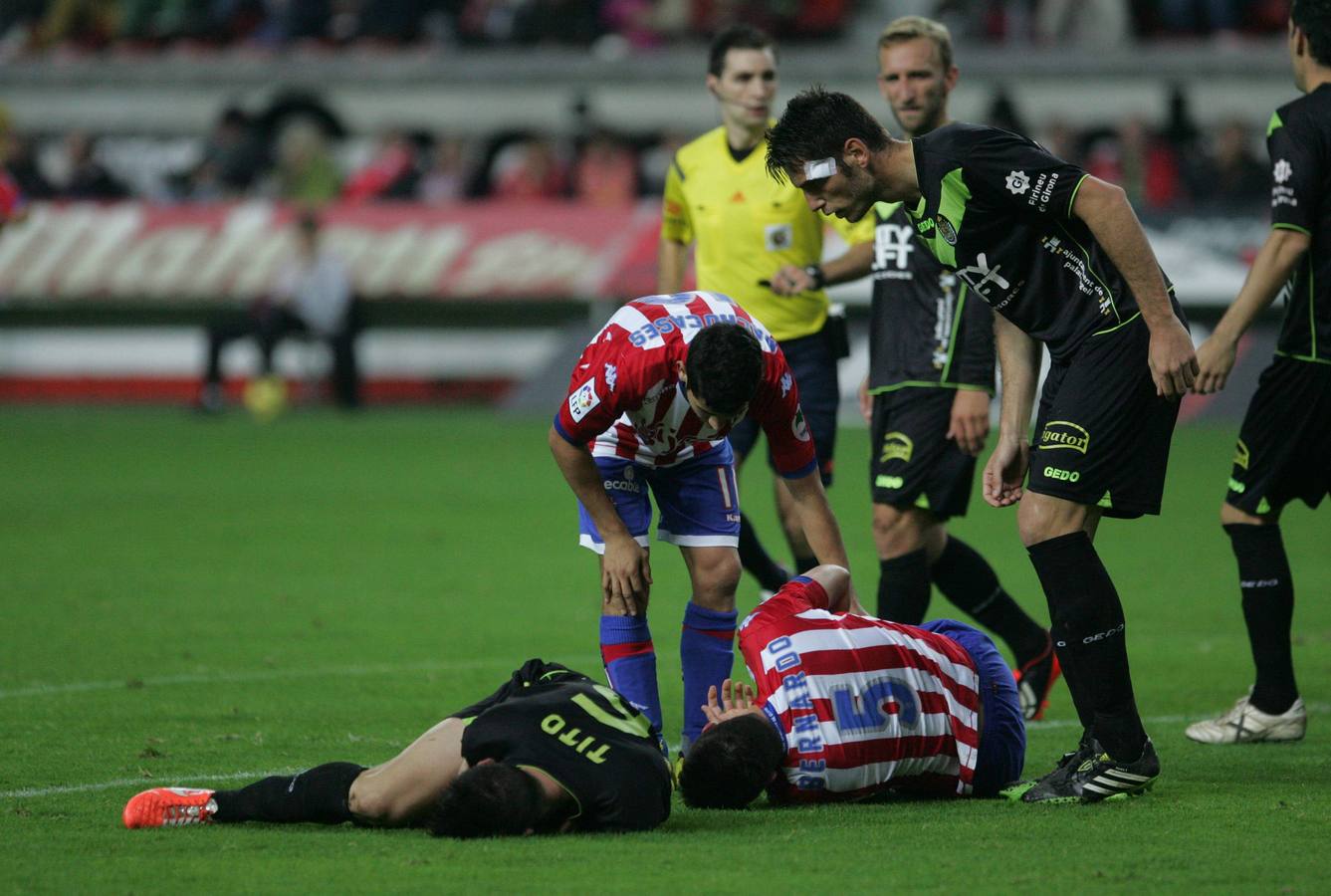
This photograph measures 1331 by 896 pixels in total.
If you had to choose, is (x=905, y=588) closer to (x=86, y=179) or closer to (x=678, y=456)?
(x=678, y=456)

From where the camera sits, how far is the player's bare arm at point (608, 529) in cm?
581

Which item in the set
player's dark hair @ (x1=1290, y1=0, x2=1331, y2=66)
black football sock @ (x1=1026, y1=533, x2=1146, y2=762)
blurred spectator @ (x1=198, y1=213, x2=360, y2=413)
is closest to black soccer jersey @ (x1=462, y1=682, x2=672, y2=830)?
black football sock @ (x1=1026, y1=533, x2=1146, y2=762)

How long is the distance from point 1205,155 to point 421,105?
1047 centimetres

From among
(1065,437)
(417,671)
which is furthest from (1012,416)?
(417,671)

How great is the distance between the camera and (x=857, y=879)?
4.57 m

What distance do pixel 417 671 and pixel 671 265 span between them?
2210 mm

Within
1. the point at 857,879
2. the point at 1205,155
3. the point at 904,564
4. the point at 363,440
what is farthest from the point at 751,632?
the point at 1205,155

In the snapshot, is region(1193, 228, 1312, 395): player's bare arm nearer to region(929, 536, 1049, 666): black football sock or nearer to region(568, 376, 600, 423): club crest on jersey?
region(568, 376, 600, 423): club crest on jersey

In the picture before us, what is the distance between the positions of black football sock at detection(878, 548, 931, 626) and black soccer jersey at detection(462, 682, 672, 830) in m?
2.55

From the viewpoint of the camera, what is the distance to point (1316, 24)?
6.40 meters

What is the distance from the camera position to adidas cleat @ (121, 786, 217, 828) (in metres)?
5.13

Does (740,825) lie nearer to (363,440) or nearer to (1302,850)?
(1302,850)

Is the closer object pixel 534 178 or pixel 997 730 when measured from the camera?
pixel 997 730

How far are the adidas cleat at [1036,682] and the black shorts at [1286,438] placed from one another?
1.03 meters
